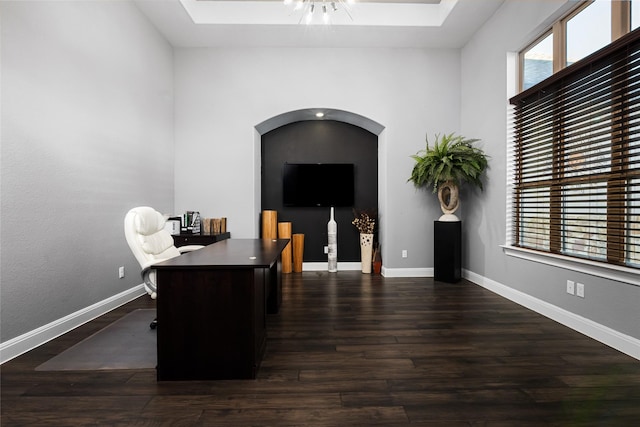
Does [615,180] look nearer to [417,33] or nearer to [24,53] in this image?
[417,33]

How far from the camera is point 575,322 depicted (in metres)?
2.86

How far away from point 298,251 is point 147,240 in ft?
9.56

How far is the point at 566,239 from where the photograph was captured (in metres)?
3.12

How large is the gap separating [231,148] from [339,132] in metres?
1.79

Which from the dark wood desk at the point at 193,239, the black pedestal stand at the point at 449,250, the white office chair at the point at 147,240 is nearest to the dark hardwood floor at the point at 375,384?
the white office chair at the point at 147,240

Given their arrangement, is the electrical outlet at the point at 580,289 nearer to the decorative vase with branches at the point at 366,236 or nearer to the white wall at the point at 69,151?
the decorative vase with branches at the point at 366,236

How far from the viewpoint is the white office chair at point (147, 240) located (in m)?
2.50

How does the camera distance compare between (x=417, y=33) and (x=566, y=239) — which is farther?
(x=417, y=33)

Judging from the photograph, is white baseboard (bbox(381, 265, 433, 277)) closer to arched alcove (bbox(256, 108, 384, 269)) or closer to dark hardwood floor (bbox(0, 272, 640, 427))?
Answer: arched alcove (bbox(256, 108, 384, 269))

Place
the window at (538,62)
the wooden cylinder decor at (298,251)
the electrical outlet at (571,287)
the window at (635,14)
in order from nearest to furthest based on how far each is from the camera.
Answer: the window at (635,14), the electrical outlet at (571,287), the window at (538,62), the wooden cylinder decor at (298,251)

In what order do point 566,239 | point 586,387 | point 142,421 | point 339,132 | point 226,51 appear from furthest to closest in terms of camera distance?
point 339,132, point 226,51, point 566,239, point 586,387, point 142,421

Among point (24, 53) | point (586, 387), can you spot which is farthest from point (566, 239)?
point (24, 53)

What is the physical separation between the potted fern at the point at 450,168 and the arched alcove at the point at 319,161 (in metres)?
1.00

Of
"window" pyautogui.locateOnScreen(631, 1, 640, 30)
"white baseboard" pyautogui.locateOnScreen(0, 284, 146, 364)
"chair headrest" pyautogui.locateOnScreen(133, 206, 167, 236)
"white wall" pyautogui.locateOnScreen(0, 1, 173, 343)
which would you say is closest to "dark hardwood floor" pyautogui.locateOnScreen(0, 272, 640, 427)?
"white baseboard" pyautogui.locateOnScreen(0, 284, 146, 364)
